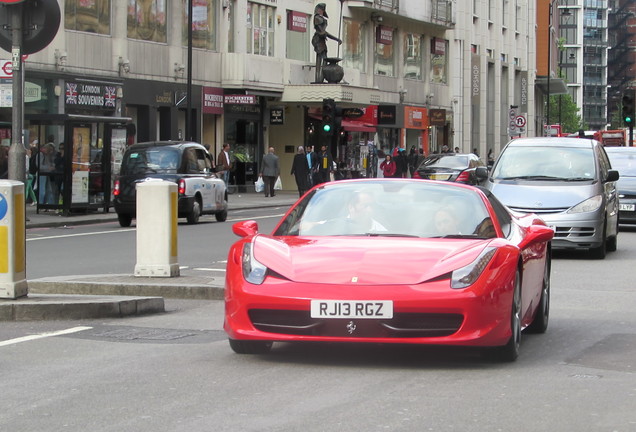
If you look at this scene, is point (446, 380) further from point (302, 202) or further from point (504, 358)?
point (302, 202)

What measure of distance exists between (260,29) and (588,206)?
32131 mm

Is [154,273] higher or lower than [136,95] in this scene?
lower

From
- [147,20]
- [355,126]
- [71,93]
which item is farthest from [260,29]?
[71,93]

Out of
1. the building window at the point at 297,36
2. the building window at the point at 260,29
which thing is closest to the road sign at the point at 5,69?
the building window at the point at 260,29

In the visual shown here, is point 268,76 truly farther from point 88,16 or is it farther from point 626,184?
point 626,184

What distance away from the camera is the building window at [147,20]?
137 ft

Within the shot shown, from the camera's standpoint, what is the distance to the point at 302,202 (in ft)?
32.0

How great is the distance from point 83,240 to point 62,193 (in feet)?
25.9

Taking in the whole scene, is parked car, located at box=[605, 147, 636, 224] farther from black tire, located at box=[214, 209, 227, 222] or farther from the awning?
the awning

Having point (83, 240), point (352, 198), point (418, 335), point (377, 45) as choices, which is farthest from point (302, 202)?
point (377, 45)

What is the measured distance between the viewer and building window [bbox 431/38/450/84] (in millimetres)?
70000

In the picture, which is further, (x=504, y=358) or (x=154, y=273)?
(x=154, y=273)

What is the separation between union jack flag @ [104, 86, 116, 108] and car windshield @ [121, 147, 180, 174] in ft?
35.3

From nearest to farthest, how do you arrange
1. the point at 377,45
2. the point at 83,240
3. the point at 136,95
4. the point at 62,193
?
A: the point at 83,240 → the point at 62,193 → the point at 136,95 → the point at 377,45
